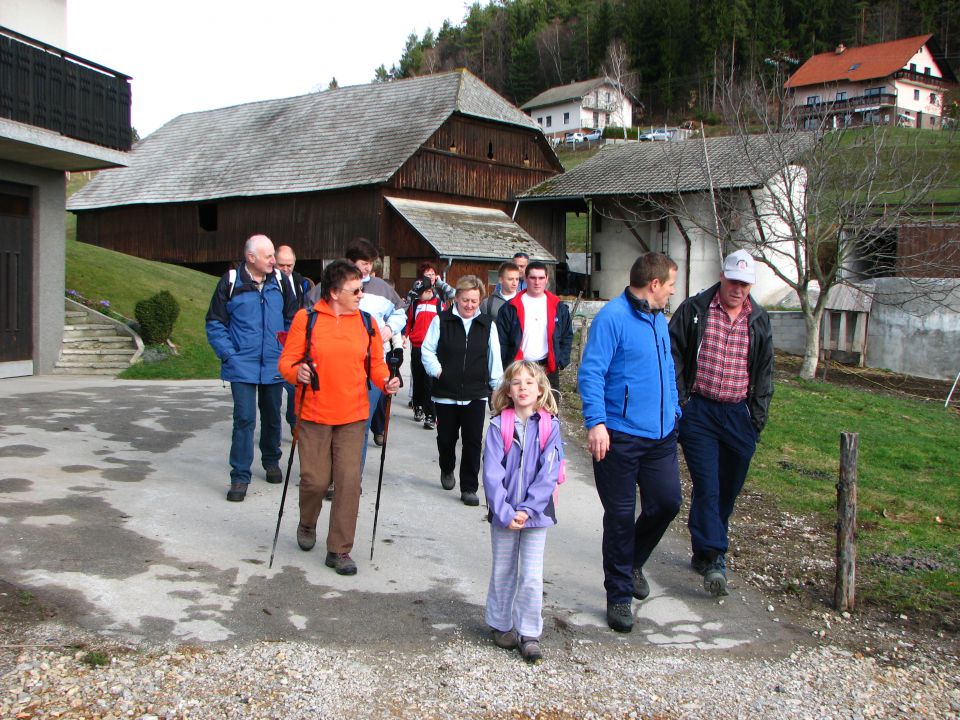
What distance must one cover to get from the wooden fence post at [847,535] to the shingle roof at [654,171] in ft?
80.3

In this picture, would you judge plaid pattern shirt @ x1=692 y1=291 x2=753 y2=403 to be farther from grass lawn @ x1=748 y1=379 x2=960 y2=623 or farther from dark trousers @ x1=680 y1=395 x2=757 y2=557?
grass lawn @ x1=748 y1=379 x2=960 y2=623

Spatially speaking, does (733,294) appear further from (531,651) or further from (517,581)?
(531,651)

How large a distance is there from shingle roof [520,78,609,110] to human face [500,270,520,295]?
78499 mm

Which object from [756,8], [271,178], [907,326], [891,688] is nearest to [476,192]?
[271,178]

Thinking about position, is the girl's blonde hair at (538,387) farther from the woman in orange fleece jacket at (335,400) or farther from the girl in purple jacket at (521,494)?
the woman in orange fleece jacket at (335,400)

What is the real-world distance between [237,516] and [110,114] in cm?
1002

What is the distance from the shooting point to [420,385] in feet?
35.2

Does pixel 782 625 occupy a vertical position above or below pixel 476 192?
below

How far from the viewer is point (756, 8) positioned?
71.2m

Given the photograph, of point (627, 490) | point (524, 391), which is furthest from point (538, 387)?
point (627, 490)

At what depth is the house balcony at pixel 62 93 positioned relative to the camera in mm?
12297

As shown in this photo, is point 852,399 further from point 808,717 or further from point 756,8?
point 756,8

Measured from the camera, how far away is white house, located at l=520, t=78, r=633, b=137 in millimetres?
82625

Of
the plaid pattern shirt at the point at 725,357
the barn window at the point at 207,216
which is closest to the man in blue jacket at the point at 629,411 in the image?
the plaid pattern shirt at the point at 725,357
